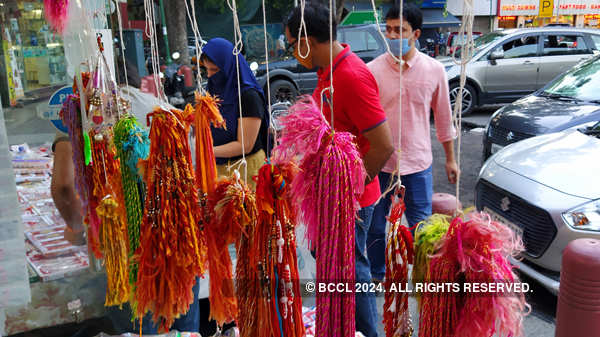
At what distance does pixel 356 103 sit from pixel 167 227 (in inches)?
36.5

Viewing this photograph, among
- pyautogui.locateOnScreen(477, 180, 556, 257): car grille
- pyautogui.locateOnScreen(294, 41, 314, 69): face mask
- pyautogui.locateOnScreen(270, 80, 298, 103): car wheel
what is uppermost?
pyautogui.locateOnScreen(294, 41, 314, 69): face mask

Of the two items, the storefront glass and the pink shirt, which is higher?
the storefront glass

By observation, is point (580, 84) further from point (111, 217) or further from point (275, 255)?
point (111, 217)

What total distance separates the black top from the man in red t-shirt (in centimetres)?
42

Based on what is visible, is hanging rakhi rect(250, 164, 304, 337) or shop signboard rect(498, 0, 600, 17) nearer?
hanging rakhi rect(250, 164, 304, 337)

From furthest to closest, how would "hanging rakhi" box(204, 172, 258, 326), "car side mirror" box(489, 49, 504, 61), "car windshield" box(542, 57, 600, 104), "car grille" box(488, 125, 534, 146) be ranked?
"car side mirror" box(489, 49, 504, 61), "car grille" box(488, 125, 534, 146), "car windshield" box(542, 57, 600, 104), "hanging rakhi" box(204, 172, 258, 326)

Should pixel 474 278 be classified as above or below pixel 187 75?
below

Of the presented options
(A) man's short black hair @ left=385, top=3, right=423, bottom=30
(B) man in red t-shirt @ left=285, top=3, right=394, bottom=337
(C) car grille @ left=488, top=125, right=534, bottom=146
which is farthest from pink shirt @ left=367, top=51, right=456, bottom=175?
(C) car grille @ left=488, top=125, right=534, bottom=146

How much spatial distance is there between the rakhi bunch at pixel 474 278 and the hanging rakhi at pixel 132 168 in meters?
1.01

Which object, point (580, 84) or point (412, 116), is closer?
point (412, 116)

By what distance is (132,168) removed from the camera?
1.60m

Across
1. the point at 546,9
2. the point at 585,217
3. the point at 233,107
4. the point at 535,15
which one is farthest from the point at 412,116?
the point at 535,15

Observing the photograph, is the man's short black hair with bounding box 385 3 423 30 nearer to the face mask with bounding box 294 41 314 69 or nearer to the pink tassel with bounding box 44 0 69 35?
the face mask with bounding box 294 41 314 69

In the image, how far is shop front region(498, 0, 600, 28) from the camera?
16589mm
